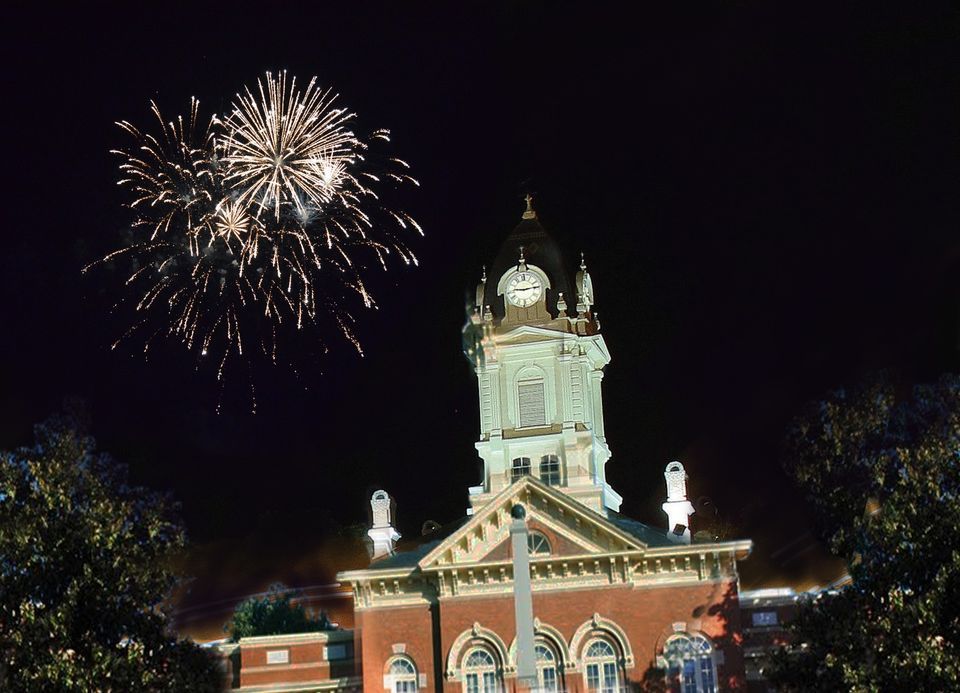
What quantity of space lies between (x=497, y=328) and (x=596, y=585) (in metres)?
11.3

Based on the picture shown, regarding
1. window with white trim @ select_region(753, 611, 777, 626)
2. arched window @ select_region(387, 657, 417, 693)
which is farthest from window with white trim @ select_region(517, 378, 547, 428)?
window with white trim @ select_region(753, 611, 777, 626)

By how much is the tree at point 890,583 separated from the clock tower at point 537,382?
1053 cm

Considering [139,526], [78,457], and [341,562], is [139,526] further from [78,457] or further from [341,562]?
[341,562]

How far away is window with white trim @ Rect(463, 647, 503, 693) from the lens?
44781 millimetres

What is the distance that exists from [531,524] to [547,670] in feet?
14.3

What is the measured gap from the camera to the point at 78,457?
43.3 m

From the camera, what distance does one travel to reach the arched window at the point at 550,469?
5138 cm

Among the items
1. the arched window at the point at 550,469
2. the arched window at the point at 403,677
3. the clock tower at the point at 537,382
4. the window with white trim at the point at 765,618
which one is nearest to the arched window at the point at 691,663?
the window with white trim at the point at 765,618

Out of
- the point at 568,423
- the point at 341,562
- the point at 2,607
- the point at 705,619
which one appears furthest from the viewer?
the point at 341,562

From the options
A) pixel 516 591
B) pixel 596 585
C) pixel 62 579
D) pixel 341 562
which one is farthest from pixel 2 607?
pixel 341 562

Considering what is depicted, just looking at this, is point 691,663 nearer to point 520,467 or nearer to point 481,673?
point 481,673

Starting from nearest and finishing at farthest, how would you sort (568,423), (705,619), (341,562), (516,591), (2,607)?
(2,607) → (516,591) → (705,619) → (568,423) → (341,562)

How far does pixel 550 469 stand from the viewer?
169 feet

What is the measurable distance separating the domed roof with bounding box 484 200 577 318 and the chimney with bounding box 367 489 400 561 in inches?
313
